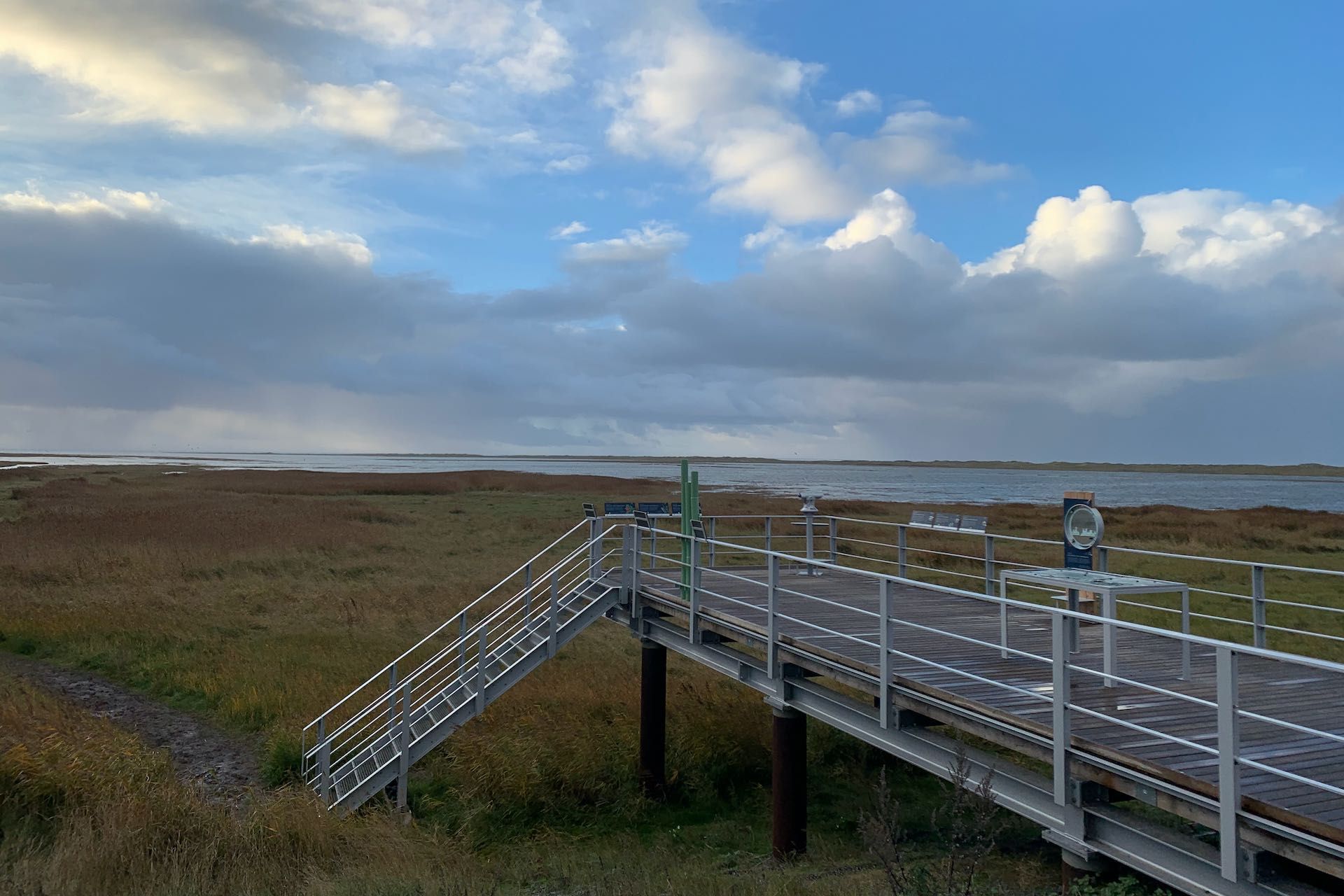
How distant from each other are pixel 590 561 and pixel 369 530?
2518 cm

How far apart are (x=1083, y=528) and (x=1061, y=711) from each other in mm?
3298

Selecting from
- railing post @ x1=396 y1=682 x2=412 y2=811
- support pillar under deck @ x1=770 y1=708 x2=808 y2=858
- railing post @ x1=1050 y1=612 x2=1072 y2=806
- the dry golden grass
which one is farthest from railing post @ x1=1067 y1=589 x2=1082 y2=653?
railing post @ x1=396 y1=682 x2=412 y2=811

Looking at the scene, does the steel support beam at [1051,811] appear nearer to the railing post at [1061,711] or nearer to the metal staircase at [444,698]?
the railing post at [1061,711]

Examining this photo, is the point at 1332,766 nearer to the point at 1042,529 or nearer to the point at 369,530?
the point at 369,530

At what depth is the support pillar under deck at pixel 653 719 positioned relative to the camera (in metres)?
11.9

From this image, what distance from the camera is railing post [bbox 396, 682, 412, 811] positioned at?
35.6ft

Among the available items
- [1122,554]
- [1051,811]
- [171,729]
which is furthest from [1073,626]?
[1122,554]

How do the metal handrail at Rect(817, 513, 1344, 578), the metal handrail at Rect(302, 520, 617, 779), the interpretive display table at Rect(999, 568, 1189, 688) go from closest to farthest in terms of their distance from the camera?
1. the interpretive display table at Rect(999, 568, 1189, 688)
2. the metal handrail at Rect(817, 513, 1344, 578)
3. the metal handrail at Rect(302, 520, 617, 779)

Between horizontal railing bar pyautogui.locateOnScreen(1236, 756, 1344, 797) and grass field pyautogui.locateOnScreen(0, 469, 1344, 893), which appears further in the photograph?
grass field pyautogui.locateOnScreen(0, 469, 1344, 893)

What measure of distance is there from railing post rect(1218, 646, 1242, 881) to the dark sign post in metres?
3.80

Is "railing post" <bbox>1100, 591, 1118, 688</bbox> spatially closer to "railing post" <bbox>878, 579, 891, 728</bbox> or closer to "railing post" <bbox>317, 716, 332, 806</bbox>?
"railing post" <bbox>878, 579, 891, 728</bbox>

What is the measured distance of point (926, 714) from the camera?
276 inches

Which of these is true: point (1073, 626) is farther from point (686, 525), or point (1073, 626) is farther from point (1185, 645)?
point (686, 525)

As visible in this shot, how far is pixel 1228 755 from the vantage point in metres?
4.57
